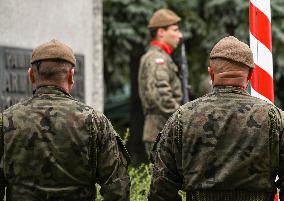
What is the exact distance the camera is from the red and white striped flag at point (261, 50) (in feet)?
19.4

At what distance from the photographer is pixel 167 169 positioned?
472cm

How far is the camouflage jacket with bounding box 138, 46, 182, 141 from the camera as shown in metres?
8.73

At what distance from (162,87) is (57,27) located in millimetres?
1486

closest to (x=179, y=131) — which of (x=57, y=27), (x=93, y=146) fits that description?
(x=93, y=146)

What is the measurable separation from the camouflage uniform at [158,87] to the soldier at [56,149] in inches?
159

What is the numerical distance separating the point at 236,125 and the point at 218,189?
1.04ft

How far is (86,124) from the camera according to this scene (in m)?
4.64

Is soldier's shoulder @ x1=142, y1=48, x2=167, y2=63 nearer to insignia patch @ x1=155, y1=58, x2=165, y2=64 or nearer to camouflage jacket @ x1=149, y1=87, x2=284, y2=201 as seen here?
insignia patch @ x1=155, y1=58, x2=165, y2=64

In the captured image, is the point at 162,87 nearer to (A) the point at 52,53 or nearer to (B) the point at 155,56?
(B) the point at 155,56

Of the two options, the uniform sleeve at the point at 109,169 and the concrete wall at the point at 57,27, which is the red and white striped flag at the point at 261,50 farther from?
the concrete wall at the point at 57,27

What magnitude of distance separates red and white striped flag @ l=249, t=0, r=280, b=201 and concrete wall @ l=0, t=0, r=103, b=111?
3405 millimetres

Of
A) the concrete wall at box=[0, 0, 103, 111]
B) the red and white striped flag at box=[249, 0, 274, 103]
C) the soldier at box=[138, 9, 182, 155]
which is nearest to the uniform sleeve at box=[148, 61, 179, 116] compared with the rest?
the soldier at box=[138, 9, 182, 155]

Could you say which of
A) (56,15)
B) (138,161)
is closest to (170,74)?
(56,15)

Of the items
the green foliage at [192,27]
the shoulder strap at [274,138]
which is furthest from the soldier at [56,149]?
the green foliage at [192,27]
